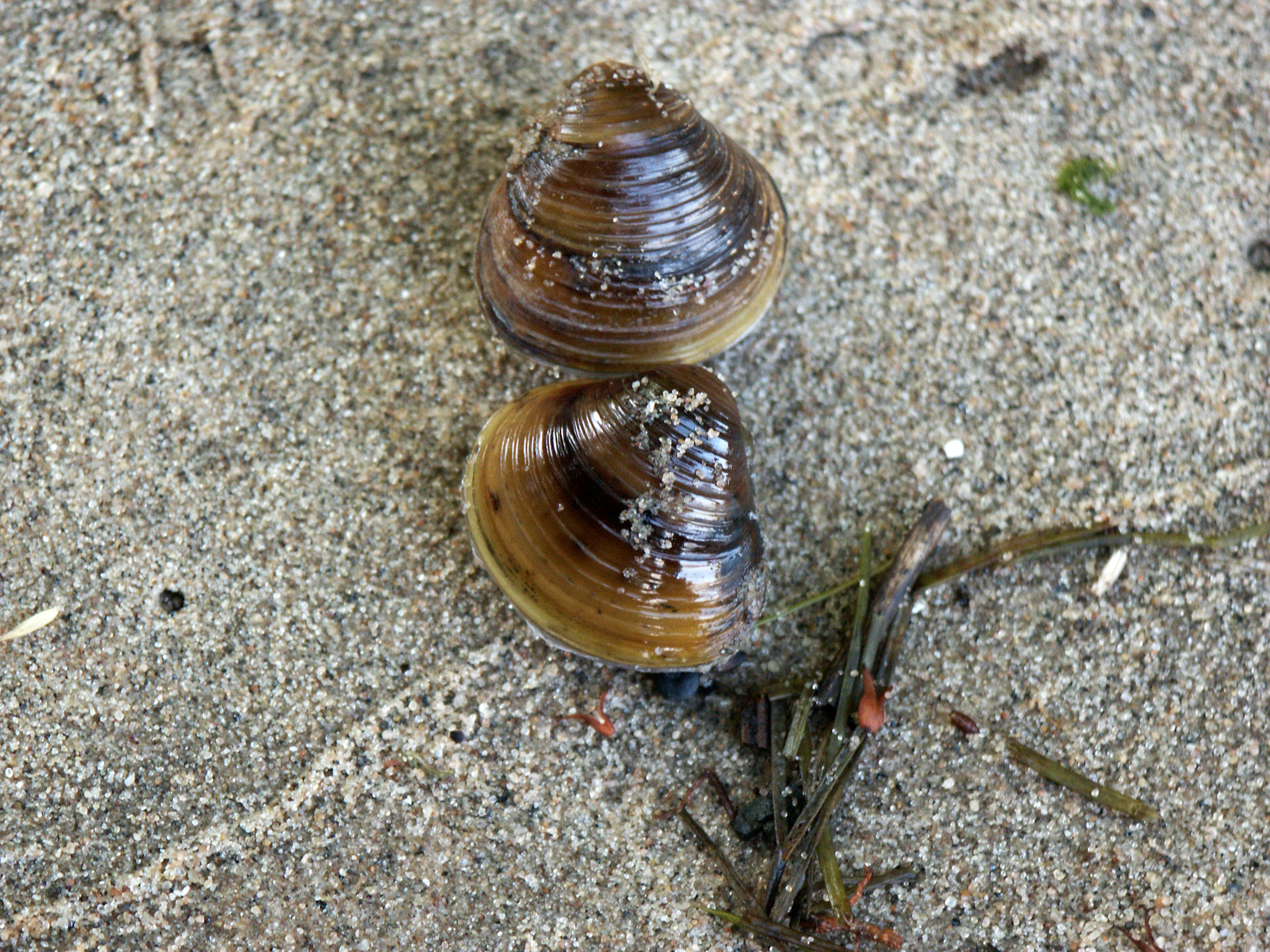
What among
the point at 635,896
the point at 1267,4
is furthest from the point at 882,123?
the point at 635,896

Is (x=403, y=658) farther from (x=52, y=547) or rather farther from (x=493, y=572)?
(x=52, y=547)

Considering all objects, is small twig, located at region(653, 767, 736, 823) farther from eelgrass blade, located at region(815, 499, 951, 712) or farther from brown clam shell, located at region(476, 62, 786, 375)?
brown clam shell, located at region(476, 62, 786, 375)

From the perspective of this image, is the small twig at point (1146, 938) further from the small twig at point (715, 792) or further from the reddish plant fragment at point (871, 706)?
the small twig at point (715, 792)

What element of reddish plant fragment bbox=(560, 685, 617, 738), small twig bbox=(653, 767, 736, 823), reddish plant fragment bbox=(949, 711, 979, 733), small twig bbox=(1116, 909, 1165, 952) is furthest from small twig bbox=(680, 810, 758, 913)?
small twig bbox=(1116, 909, 1165, 952)

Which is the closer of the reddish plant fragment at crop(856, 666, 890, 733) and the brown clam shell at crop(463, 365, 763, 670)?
the brown clam shell at crop(463, 365, 763, 670)

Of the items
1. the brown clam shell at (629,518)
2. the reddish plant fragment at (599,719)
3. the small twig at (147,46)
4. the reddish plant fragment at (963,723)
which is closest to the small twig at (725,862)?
the reddish plant fragment at (599,719)

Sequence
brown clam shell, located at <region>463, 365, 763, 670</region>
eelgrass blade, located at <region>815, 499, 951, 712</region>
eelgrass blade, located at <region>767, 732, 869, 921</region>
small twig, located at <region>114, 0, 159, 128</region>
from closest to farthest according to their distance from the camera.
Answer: brown clam shell, located at <region>463, 365, 763, 670</region> < eelgrass blade, located at <region>767, 732, 869, 921</region> < eelgrass blade, located at <region>815, 499, 951, 712</region> < small twig, located at <region>114, 0, 159, 128</region>
